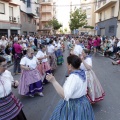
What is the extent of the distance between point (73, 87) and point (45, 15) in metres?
56.8

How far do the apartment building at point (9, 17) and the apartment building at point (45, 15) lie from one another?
31.2 meters

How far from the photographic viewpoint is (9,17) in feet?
68.9

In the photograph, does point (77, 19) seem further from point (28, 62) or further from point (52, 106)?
point (52, 106)

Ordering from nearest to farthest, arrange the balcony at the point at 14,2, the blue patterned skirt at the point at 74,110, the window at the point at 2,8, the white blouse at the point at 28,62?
the blue patterned skirt at the point at 74,110 < the white blouse at the point at 28,62 < the window at the point at 2,8 < the balcony at the point at 14,2

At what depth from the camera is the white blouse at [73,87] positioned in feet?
7.48

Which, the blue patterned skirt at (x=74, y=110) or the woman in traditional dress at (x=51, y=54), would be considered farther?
the woman in traditional dress at (x=51, y=54)

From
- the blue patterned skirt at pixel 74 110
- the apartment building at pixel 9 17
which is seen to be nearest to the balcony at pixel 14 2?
the apartment building at pixel 9 17

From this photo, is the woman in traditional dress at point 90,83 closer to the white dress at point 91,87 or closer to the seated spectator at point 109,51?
the white dress at point 91,87

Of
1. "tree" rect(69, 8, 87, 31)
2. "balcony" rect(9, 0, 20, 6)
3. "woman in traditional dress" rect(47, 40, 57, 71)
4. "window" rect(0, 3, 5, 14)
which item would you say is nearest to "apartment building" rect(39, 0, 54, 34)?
"tree" rect(69, 8, 87, 31)

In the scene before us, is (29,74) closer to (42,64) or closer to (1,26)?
(42,64)

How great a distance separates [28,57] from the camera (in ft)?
16.9

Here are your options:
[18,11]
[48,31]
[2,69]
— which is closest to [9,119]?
[2,69]

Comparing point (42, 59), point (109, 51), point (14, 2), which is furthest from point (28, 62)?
point (14, 2)

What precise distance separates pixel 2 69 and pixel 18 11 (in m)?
22.2
